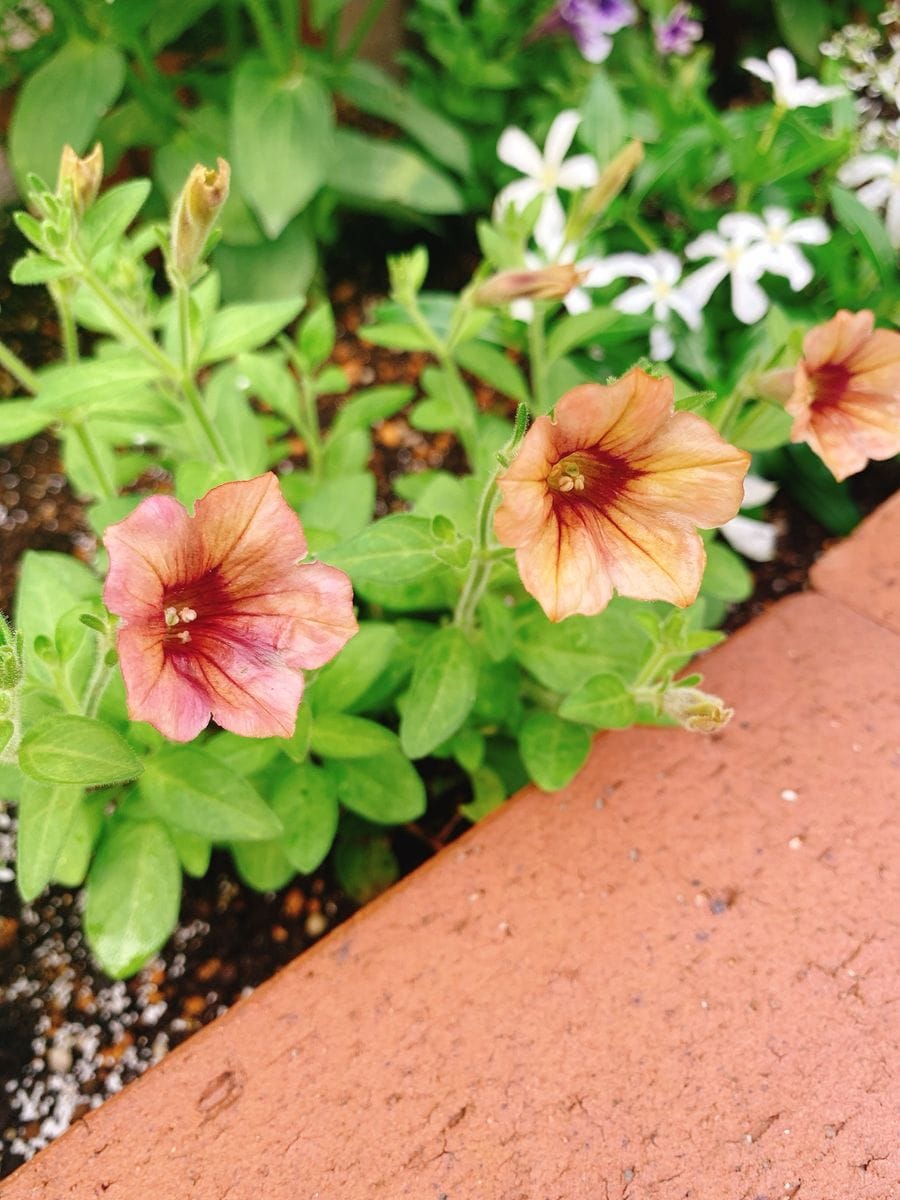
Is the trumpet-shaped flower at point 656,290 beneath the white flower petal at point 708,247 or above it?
beneath

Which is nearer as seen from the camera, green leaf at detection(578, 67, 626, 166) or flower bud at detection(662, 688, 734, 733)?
flower bud at detection(662, 688, 734, 733)

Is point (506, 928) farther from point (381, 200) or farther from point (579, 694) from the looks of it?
point (381, 200)

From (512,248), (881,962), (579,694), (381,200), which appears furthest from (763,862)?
(381,200)

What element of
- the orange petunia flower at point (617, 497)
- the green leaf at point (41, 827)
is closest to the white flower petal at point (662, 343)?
the orange petunia flower at point (617, 497)

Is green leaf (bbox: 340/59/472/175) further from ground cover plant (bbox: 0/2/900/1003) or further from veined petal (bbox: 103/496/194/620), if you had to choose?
veined petal (bbox: 103/496/194/620)

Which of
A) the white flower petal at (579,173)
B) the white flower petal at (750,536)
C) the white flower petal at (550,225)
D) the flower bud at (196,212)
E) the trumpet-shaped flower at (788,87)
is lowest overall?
the white flower petal at (750,536)

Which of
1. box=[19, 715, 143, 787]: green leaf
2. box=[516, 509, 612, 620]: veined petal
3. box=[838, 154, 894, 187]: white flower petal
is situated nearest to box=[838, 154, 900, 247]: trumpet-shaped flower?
box=[838, 154, 894, 187]: white flower petal

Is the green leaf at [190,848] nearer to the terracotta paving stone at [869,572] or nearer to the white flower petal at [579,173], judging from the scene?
the terracotta paving stone at [869,572]
